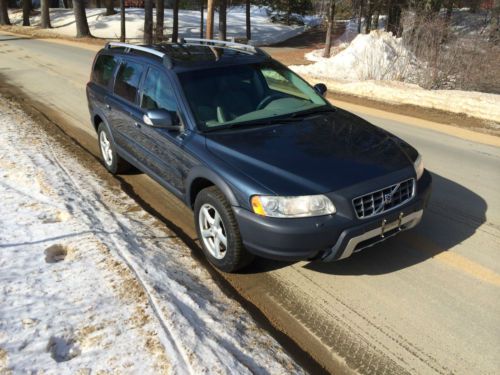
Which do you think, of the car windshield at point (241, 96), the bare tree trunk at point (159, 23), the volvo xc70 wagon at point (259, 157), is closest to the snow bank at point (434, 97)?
the volvo xc70 wagon at point (259, 157)

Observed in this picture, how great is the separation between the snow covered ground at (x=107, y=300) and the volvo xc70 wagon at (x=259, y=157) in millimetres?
524

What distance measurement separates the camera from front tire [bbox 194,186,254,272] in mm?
3826

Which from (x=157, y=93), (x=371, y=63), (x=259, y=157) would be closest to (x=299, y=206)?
(x=259, y=157)

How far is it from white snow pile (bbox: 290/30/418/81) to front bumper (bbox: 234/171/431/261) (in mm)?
13443

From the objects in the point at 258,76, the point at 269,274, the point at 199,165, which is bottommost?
the point at 269,274

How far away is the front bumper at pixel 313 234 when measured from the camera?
11.4ft

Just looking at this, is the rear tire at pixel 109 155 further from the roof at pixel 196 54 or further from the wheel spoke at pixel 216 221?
the wheel spoke at pixel 216 221

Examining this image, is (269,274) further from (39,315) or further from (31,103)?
(31,103)

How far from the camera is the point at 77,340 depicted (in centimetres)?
310

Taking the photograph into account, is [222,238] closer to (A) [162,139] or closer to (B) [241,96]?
(A) [162,139]

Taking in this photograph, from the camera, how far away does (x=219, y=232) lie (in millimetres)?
4039

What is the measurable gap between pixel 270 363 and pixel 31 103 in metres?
10.3

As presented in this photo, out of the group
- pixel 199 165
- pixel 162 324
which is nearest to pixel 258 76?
pixel 199 165

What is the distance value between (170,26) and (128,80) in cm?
3826
